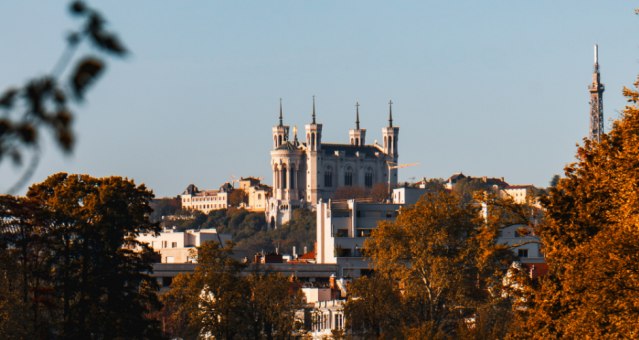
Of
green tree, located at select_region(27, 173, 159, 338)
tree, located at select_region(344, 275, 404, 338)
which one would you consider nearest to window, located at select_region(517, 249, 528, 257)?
tree, located at select_region(344, 275, 404, 338)

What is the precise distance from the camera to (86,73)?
679 cm

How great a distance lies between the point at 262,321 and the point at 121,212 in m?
21.2

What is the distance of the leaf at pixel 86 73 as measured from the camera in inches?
266

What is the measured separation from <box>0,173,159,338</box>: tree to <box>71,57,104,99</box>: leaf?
157ft

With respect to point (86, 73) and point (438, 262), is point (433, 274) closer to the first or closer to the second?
point (438, 262)

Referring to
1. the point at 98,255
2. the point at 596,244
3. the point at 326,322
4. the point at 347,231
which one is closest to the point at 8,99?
the point at 596,244

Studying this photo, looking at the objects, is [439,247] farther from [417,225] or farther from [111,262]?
[111,262]

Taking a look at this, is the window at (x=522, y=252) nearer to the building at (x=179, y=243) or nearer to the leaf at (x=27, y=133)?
the building at (x=179, y=243)

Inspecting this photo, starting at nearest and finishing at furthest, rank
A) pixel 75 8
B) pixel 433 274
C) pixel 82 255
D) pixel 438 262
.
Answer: pixel 75 8
pixel 82 255
pixel 438 262
pixel 433 274

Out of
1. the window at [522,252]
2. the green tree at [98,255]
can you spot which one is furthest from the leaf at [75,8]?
the window at [522,252]

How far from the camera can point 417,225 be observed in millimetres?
84812

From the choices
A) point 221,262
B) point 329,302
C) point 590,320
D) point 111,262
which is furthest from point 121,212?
point 329,302

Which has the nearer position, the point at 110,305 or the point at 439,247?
the point at 110,305

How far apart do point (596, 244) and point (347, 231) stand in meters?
131
